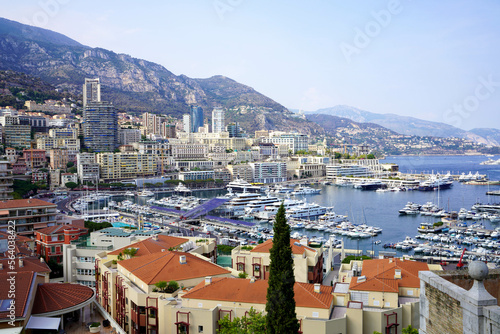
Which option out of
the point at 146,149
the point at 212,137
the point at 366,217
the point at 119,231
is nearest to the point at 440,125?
the point at 212,137

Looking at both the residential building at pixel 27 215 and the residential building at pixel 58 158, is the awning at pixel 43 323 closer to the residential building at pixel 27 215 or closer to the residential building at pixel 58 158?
the residential building at pixel 27 215

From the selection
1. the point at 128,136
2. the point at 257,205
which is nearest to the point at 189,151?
the point at 128,136

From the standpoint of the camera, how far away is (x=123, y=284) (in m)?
9.84

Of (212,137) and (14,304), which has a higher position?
(212,137)

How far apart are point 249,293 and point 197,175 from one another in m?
51.1

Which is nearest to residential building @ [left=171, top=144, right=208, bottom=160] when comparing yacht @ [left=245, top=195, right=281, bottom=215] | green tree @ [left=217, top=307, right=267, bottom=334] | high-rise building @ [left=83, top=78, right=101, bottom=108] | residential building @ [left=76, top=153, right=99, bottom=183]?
residential building @ [left=76, top=153, right=99, bottom=183]

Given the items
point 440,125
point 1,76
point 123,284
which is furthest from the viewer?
point 440,125

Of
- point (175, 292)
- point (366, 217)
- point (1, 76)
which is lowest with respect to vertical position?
point (366, 217)

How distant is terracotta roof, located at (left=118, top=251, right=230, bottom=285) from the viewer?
9.84 m

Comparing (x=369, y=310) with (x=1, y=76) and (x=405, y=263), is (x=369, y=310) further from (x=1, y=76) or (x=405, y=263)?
(x=1, y=76)

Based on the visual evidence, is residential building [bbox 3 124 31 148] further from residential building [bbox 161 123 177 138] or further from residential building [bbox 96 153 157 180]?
residential building [bbox 161 123 177 138]

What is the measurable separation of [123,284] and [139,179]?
4565cm

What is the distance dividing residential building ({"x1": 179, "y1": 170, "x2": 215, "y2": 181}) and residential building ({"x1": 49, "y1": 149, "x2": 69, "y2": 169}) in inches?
543

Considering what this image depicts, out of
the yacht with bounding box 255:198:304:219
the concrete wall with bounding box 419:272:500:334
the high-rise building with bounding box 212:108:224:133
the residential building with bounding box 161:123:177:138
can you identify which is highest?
the high-rise building with bounding box 212:108:224:133
